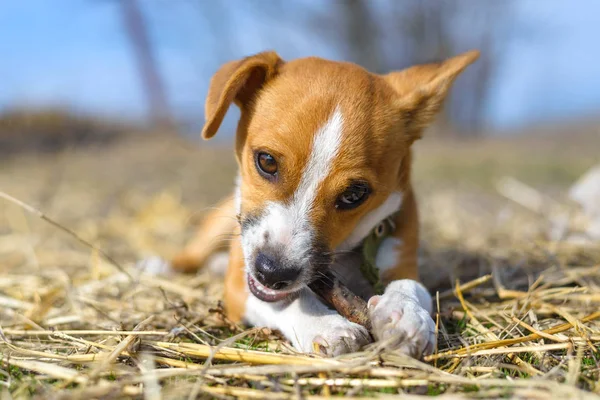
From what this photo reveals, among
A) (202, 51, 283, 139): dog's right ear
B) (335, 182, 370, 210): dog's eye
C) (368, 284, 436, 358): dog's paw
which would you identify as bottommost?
(368, 284, 436, 358): dog's paw

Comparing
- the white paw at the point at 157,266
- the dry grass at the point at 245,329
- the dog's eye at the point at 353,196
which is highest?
the dog's eye at the point at 353,196

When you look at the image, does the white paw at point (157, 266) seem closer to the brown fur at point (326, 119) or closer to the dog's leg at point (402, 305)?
the brown fur at point (326, 119)

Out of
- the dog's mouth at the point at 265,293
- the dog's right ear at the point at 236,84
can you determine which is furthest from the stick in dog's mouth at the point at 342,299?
the dog's right ear at the point at 236,84

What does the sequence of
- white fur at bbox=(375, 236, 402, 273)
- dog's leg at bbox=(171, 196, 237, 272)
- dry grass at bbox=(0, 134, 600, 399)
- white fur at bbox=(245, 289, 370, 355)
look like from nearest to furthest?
dry grass at bbox=(0, 134, 600, 399) < white fur at bbox=(245, 289, 370, 355) < white fur at bbox=(375, 236, 402, 273) < dog's leg at bbox=(171, 196, 237, 272)

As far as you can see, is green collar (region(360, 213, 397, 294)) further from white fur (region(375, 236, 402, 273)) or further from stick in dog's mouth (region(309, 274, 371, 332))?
stick in dog's mouth (region(309, 274, 371, 332))

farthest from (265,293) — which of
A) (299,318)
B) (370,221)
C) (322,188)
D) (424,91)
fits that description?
(424,91)

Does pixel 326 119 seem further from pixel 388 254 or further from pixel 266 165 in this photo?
pixel 388 254

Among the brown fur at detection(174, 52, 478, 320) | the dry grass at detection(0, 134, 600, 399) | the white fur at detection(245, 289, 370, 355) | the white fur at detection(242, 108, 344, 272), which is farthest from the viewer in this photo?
the brown fur at detection(174, 52, 478, 320)

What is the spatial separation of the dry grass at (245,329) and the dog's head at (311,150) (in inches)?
18.8

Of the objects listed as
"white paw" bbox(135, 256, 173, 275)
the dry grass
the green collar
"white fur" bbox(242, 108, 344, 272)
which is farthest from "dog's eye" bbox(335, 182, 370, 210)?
"white paw" bbox(135, 256, 173, 275)

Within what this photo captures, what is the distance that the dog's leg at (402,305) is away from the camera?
2291mm

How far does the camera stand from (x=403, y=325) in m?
2.31

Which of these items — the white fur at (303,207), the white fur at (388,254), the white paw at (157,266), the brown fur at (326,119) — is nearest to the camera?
the white fur at (303,207)

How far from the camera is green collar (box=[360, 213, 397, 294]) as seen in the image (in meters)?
2.97
